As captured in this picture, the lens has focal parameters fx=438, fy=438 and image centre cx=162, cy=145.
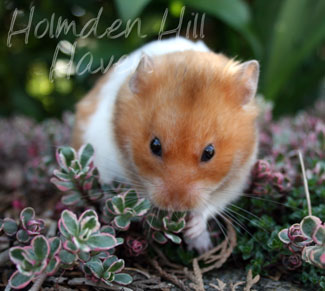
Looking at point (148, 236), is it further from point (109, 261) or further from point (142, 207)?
point (109, 261)

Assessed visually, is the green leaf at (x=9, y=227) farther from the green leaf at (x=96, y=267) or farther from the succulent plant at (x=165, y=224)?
the succulent plant at (x=165, y=224)

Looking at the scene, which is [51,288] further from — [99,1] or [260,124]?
[99,1]

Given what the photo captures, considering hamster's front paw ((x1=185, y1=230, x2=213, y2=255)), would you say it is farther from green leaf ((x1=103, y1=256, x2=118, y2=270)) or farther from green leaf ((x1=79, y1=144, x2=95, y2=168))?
green leaf ((x1=79, y1=144, x2=95, y2=168))

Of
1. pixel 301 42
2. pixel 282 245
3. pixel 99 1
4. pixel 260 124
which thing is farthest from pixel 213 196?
pixel 99 1

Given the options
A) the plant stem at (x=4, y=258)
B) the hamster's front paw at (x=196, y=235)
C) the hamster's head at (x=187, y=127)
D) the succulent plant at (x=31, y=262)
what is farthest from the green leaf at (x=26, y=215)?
the hamster's front paw at (x=196, y=235)

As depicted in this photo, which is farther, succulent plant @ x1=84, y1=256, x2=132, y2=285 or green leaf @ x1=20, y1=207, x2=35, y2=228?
green leaf @ x1=20, y1=207, x2=35, y2=228

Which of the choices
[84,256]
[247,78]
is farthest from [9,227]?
[247,78]

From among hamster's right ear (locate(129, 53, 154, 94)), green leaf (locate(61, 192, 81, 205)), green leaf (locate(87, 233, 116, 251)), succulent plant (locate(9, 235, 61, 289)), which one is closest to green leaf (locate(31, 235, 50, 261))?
succulent plant (locate(9, 235, 61, 289))
